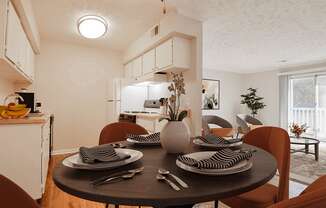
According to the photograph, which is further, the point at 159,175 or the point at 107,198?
the point at 159,175

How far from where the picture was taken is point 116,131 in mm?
1658

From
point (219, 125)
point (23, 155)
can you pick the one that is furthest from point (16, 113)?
point (219, 125)

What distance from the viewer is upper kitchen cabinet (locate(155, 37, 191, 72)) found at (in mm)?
2932

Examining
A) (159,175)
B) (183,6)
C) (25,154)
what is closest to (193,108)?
(183,6)

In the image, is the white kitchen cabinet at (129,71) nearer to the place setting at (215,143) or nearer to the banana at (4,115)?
the banana at (4,115)

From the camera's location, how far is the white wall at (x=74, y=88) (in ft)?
13.4

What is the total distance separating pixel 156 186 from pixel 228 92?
6.99m

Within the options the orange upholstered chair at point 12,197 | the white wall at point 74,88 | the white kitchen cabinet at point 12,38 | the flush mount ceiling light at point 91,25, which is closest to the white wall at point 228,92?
the white wall at point 74,88

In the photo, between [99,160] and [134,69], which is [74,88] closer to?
[134,69]

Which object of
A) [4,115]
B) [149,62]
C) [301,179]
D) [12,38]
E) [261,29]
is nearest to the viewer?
[4,115]

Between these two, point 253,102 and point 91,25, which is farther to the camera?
point 253,102

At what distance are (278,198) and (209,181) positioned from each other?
0.73 m

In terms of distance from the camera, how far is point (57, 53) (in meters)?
4.17

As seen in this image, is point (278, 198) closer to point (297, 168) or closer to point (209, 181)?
point (209, 181)
